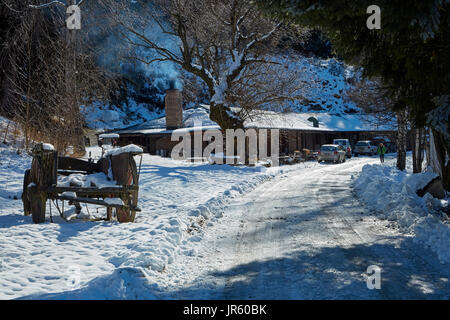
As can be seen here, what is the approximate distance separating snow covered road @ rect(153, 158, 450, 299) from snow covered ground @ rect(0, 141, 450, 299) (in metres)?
0.01

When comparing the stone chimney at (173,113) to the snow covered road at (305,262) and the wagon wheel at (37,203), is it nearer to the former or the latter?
the snow covered road at (305,262)

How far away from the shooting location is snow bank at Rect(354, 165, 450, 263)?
558 centimetres

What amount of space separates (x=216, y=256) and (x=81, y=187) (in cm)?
312

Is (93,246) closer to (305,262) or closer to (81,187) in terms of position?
(81,187)

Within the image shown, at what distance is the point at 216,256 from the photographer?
5.30m

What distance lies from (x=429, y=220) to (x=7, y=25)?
741 inches

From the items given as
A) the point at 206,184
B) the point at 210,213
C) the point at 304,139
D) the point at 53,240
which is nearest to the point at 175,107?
the point at 304,139

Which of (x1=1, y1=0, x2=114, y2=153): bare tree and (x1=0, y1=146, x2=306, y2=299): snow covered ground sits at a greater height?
(x1=1, y1=0, x2=114, y2=153): bare tree

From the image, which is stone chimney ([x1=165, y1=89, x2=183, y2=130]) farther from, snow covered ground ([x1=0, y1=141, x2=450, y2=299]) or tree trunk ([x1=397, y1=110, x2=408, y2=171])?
snow covered ground ([x1=0, y1=141, x2=450, y2=299])

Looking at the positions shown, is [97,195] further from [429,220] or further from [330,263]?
[429,220]

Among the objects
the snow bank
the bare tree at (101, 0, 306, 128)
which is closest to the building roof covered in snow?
the bare tree at (101, 0, 306, 128)

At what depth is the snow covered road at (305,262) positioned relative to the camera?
12.8 feet
